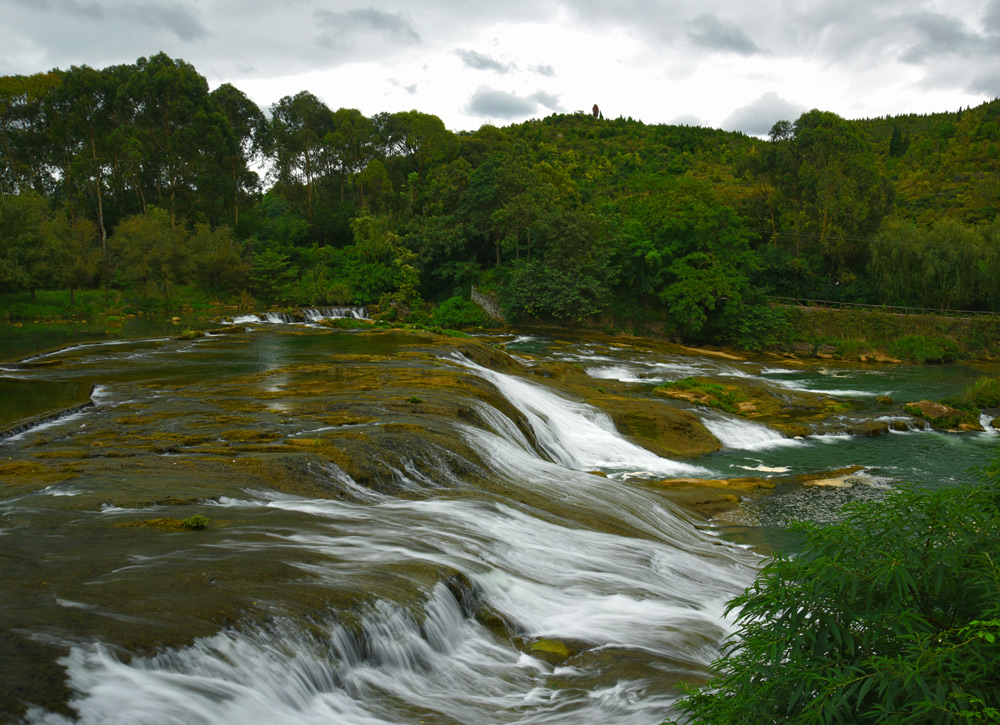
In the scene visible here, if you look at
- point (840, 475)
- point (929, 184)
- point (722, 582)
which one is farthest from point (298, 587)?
point (929, 184)

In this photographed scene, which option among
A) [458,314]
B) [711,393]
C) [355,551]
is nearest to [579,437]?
[711,393]

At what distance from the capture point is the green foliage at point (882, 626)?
A: 3082 mm

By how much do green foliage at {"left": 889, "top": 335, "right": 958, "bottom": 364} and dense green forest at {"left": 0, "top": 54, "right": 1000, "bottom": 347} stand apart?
453 cm

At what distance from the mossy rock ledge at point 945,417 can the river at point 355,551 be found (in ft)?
11.3

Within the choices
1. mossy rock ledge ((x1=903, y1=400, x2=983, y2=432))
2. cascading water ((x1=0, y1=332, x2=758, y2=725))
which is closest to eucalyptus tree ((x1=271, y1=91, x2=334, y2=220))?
mossy rock ledge ((x1=903, y1=400, x2=983, y2=432))

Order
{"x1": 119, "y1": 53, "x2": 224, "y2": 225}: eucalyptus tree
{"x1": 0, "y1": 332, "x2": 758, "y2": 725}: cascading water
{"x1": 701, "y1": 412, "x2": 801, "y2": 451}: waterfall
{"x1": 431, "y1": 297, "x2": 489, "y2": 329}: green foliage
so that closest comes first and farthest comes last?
{"x1": 0, "y1": 332, "x2": 758, "y2": 725}: cascading water, {"x1": 701, "y1": 412, "x2": 801, "y2": 451}: waterfall, {"x1": 431, "y1": 297, "x2": 489, "y2": 329}: green foliage, {"x1": 119, "y1": 53, "x2": 224, "y2": 225}: eucalyptus tree

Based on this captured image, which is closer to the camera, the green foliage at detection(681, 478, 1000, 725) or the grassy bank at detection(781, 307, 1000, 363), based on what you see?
the green foliage at detection(681, 478, 1000, 725)

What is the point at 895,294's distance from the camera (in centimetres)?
4341

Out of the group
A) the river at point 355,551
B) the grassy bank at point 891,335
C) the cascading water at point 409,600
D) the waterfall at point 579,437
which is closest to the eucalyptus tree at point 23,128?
the river at point 355,551

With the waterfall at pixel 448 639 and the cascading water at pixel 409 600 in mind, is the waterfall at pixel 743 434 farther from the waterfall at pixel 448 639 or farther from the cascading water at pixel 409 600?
the waterfall at pixel 448 639

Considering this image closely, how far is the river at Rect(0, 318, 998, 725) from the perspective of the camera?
5.21 m

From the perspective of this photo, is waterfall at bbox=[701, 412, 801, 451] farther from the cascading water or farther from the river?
the cascading water

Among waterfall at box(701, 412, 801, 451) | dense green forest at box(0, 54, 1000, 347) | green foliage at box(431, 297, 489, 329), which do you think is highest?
dense green forest at box(0, 54, 1000, 347)

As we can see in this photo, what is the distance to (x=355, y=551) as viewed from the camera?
745 centimetres
